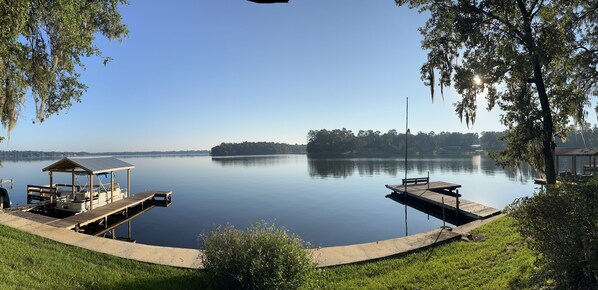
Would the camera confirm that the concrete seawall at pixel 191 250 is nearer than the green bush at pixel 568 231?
No

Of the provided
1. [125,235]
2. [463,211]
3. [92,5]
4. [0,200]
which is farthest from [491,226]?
[0,200]

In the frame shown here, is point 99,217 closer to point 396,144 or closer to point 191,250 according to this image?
point 191,250

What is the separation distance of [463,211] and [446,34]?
40.7 ft

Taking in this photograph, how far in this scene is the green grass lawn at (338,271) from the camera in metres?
5.67

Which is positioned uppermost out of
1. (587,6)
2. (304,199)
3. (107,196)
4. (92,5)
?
(587,6)

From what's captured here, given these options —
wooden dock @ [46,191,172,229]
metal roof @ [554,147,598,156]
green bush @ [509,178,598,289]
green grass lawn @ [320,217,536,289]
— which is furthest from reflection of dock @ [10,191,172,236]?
metal roof @ [554,147,598,156]

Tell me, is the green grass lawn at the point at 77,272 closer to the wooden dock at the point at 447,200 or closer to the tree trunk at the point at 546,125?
the tree trunk at the point at 546,125

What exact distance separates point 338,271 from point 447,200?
1798 centimetres

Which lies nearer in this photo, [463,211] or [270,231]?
[270,231]

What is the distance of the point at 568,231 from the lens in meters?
3.78

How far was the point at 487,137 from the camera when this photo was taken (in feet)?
498

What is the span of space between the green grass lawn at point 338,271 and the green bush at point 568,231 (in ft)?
2.94

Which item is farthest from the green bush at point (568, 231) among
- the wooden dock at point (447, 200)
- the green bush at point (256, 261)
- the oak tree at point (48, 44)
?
the wooden dock at point (447, 200)

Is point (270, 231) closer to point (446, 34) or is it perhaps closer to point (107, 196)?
point (446, 34)
